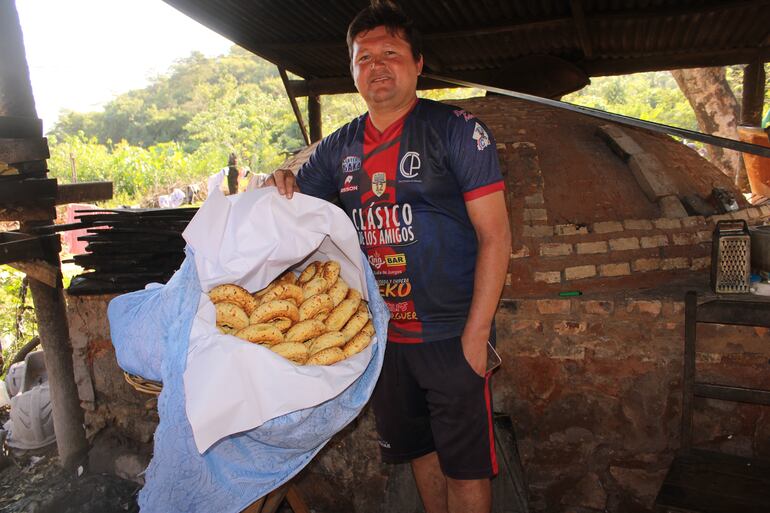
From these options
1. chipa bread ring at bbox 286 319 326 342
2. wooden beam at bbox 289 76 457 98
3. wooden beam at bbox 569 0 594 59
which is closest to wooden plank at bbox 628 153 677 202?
wooden beam at bbox 569 0 594 59

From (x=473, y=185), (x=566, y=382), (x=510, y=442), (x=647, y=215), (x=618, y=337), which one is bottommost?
(x=510, y=442)

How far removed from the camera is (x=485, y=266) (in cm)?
187

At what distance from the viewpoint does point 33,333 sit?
6.00 meters

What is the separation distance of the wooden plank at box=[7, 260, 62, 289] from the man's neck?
99.4 inches

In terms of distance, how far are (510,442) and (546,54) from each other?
3418mm

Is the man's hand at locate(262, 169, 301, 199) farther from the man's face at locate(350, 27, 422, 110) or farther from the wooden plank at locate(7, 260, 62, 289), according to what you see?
the wooden plank at locate(7, 260, 62, 289)

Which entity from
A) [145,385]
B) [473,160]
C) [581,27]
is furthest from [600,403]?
[581,27]

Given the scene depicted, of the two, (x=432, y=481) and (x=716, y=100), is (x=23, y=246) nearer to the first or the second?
(x=432, y=481)

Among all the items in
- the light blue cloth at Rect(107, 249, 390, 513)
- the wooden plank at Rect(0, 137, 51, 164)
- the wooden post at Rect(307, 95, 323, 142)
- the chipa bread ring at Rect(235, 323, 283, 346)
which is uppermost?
the wooden post at Rect(307, 95, 323, 142)

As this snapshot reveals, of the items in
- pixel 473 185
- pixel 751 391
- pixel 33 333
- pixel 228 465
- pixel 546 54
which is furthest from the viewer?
pixel 33 333

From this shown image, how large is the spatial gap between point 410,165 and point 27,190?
7.94ft

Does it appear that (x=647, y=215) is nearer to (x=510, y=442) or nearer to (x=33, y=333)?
(x=510, y=442)

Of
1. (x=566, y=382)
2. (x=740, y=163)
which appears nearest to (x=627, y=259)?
(x=566, y=382)

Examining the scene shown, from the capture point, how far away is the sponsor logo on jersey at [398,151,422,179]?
6.22ft
